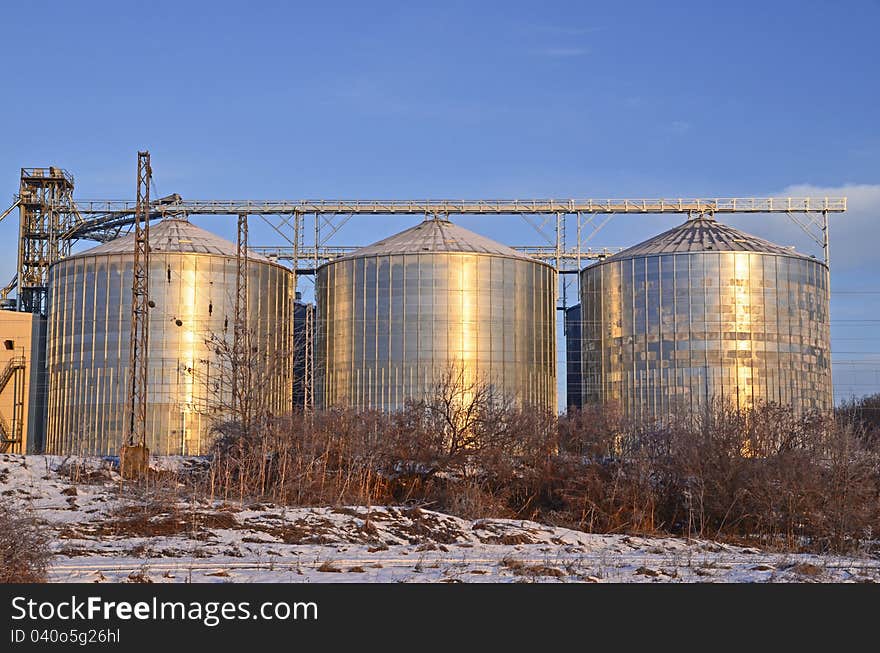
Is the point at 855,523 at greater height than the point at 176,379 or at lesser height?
lesser

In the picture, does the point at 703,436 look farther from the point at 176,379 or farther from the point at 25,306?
the point at 25,306

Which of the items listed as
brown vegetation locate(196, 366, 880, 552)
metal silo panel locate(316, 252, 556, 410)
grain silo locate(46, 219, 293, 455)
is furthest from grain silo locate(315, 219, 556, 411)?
brown vegetation locate(196, 366, 880, 552)

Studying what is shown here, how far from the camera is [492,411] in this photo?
44844mm

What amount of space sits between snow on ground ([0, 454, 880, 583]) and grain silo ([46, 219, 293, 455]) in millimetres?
17697

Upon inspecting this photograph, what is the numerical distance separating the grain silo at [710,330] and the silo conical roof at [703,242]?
0.11 m

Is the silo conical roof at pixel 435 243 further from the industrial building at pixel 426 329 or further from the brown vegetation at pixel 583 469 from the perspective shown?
the brown vegetation at pixel 583 469

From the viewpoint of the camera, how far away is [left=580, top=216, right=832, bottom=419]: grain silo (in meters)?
54.9

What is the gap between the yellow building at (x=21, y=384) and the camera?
60.6 metres

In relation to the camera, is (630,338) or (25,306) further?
(25,306)

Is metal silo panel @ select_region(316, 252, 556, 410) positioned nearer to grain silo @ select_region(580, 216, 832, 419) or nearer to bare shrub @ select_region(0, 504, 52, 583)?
grain silo @ select_region(580, 216, 832, 419)

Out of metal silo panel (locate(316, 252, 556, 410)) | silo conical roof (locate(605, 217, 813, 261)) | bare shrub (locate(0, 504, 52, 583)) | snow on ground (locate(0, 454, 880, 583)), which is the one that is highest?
silo conical roof (locate(605, 217, 813, 261))

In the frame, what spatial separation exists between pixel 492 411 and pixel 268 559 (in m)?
21.4

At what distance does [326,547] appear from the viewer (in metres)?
27.0
